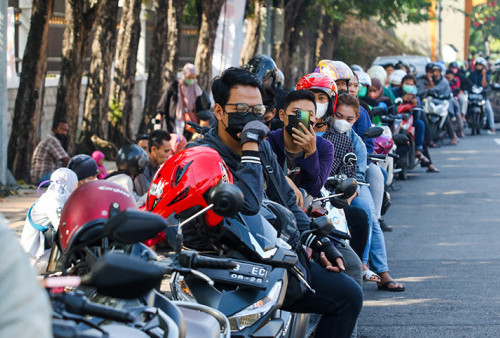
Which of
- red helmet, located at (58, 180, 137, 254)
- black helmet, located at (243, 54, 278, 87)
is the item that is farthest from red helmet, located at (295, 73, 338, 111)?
red helmet, located at (58, 180, 137, 254)

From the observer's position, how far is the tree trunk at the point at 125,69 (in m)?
20.8

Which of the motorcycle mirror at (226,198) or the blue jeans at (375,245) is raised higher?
the motorcycle mirror at (226,198)

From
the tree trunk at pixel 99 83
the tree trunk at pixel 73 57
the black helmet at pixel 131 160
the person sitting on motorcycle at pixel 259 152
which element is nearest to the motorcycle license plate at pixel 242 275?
the person sitting on motorcycle at pixel 259 152

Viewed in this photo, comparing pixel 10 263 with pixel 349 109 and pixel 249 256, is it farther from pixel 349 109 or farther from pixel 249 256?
pixel 349 109

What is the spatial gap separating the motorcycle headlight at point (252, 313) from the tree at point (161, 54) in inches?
693

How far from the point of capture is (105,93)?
19.3 metres

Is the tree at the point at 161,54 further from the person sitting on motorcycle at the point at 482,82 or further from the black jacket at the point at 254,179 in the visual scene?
the black jacket at the point at 254,179

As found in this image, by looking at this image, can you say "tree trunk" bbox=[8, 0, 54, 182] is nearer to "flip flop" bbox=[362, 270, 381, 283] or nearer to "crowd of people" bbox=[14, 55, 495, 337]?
"crowd of people" bbox=[14, 55, 495, 337]

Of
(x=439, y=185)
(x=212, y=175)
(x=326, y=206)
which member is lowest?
(x=439, y=185)

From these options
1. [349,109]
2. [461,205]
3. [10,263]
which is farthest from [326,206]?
[461,205]

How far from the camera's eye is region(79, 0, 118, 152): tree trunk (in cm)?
1892

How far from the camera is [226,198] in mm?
3705

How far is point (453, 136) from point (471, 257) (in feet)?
49.2

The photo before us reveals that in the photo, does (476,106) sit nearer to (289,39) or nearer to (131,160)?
(289,39)
